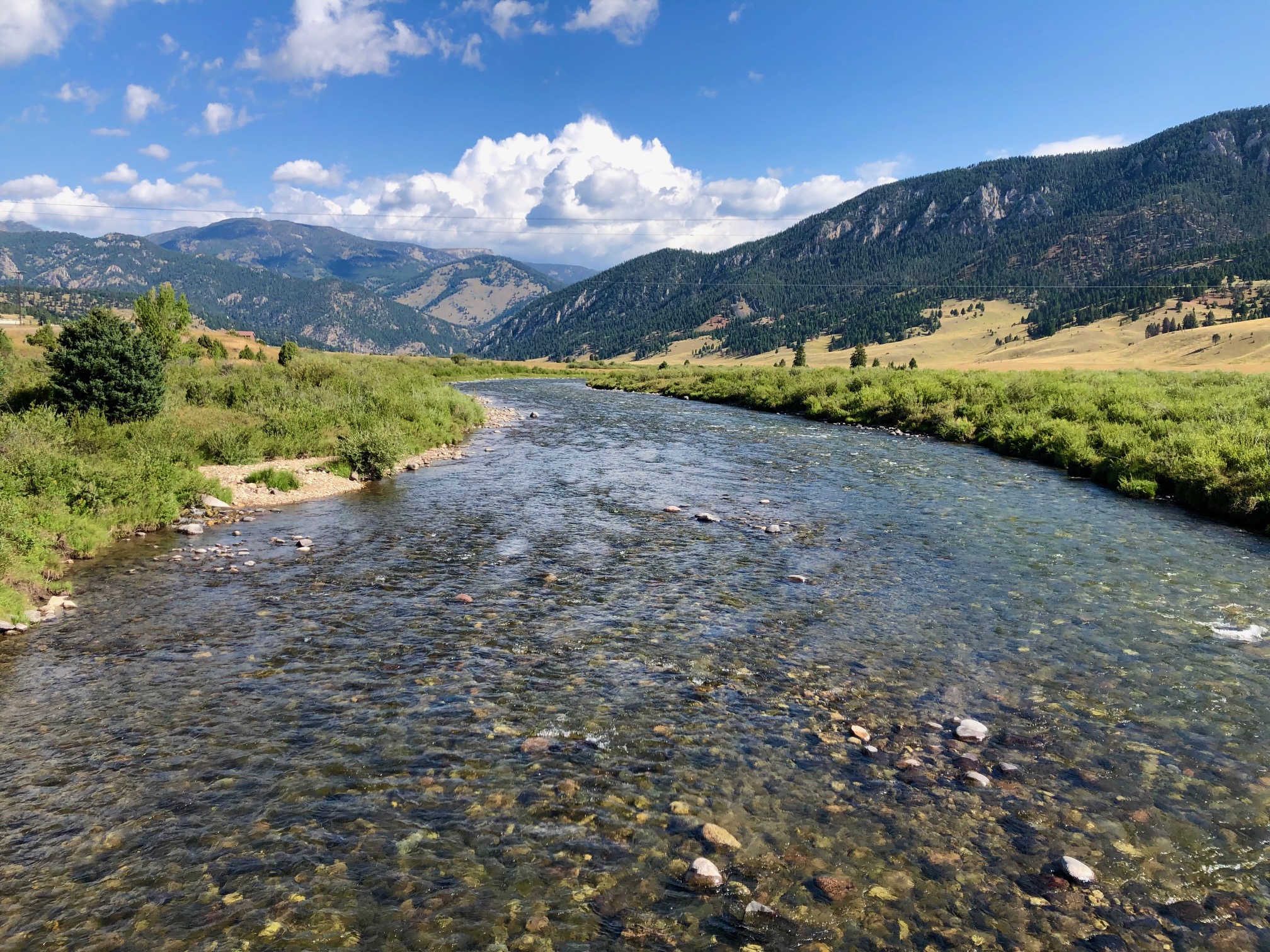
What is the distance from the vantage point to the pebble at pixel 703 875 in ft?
19.9

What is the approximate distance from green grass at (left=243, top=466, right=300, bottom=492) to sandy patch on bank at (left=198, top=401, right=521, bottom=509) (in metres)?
0.12

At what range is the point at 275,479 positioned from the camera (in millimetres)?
22906

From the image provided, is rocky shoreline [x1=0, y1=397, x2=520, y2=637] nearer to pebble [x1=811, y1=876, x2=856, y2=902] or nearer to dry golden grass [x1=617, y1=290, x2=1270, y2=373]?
pebble [x1=811, y1=876, x2=856, y2=902]

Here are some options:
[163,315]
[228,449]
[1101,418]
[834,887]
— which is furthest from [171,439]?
[163,315]

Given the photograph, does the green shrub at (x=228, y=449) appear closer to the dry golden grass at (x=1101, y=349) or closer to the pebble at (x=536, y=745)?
the pebble at (x=536, y=745)

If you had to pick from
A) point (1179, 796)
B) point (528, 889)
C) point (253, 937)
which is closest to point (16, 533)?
point (253, 937)

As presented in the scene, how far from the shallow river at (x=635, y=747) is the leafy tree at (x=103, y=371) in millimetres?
11062

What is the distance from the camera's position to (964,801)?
7.30 metres

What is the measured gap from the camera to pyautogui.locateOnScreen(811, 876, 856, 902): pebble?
597 centimetres

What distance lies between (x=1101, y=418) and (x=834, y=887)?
3445cm

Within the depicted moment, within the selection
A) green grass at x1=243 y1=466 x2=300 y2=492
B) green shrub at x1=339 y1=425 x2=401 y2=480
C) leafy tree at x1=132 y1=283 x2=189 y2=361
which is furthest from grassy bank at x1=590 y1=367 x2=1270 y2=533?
leafy tree at x1=132 y1=283 x2=189 y2=361

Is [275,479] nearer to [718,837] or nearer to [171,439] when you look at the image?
[171,439]

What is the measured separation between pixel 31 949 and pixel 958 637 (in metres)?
12.3

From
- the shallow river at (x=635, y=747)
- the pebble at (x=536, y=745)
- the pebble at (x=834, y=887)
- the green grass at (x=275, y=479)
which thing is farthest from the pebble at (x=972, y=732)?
the green grass at (x=275, y=479)
